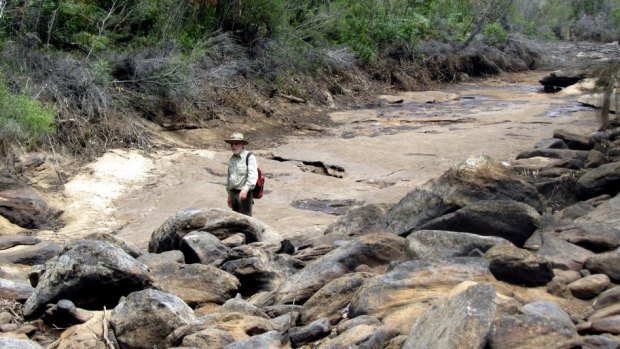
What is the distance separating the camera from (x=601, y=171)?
9.16 metres

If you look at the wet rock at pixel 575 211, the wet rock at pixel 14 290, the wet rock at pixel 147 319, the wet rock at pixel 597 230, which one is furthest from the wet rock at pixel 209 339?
the wet rock at pixel 575 211

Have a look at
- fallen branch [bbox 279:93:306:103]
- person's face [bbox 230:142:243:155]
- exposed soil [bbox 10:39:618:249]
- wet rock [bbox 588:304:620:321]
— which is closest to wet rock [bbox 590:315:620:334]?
wet rock [bbox 588:304:620:321]

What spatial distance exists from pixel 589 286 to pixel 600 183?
400cm

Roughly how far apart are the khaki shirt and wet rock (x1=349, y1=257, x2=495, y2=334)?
4.02 m

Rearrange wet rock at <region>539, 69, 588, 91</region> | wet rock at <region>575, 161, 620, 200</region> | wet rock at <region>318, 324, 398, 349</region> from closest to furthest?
wet rock at <region>318, 324, 398, 349</region> → wet rock at <region>575, 161, 620, 200</region> → wet rock at <region>539, 69, 588, 91</region>

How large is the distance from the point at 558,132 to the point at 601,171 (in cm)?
542

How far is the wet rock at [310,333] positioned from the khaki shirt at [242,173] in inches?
172

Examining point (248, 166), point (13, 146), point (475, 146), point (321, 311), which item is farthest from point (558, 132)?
A: point (321, 311)

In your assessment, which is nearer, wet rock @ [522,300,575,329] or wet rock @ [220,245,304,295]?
wet rock @ [522,300,575,329]

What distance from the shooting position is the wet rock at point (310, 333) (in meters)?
5.08

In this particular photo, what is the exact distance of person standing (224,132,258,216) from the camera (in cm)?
941

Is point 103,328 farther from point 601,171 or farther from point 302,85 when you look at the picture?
point 302,85

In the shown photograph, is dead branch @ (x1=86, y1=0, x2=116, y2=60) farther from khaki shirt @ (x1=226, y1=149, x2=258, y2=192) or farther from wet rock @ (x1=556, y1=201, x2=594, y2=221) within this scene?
wet rock @ (x1=556, y1=201, x2=594, y2=221)

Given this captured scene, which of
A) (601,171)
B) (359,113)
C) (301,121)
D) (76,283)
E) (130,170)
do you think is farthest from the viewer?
(359,113)
